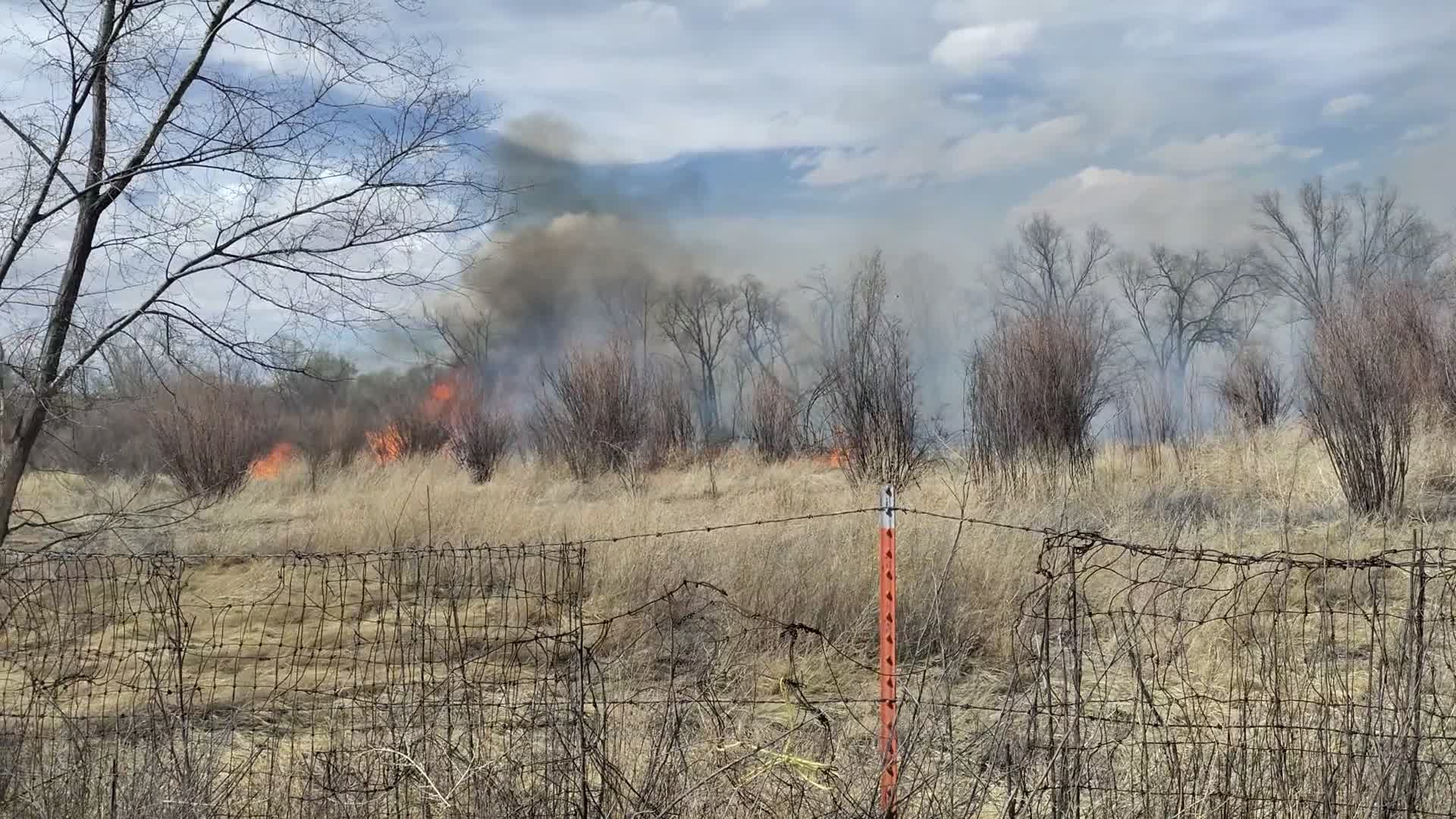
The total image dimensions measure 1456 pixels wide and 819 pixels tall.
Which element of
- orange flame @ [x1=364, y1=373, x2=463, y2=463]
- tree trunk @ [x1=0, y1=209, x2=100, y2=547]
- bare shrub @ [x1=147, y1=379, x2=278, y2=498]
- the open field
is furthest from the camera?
orange flame @ [x1=364, y1=373, x2=463, y2=463]

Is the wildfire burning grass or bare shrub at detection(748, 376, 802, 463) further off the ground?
bare shrub at detection(748, 376, 802, 463)

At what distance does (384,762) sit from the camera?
375 cm

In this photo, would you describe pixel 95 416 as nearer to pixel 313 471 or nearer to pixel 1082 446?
pixel 1082 446

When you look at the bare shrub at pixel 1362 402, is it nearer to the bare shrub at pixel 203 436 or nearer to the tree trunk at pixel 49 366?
the tree trunk at pixel 49 366

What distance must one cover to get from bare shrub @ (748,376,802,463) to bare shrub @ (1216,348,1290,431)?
7.33m

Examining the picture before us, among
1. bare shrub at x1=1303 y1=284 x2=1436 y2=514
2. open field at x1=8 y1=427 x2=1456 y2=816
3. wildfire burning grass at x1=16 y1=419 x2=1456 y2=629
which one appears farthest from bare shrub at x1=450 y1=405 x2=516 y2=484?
bare shrub at x1=1303 y1=284 x2=1436 y2=514

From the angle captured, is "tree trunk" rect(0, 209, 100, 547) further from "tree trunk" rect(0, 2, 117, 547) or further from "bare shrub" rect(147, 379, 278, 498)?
"bare shrub" rect(147, 379, 278, 498)

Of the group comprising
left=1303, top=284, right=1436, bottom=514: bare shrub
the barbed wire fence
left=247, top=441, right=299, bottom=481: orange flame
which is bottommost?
the barbed wire fence

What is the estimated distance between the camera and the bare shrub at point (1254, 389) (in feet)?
56.0

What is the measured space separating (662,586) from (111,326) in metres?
3.58

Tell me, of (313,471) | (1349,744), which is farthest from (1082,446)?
(313,471)

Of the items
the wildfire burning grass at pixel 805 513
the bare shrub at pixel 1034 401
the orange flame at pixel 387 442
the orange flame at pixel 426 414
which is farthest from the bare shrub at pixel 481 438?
the bare shrub at pixel 1034 401

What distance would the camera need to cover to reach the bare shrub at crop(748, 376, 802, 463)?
20.2m

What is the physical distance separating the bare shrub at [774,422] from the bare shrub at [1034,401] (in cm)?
807
